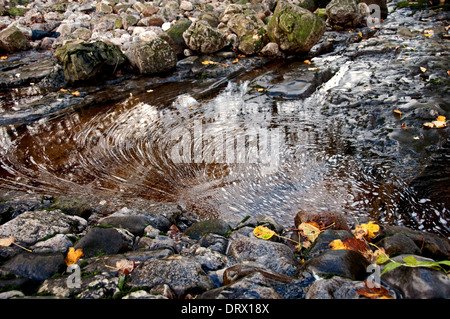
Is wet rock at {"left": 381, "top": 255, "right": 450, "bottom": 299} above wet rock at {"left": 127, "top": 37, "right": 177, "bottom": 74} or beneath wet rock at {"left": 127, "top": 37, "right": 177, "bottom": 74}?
beneath

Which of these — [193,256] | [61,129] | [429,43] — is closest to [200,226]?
[193,256]

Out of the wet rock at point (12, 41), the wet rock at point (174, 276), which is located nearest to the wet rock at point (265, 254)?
the wet rock at point (174, 276)

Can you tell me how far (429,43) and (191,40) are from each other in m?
7.34

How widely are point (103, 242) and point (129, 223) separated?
442mm

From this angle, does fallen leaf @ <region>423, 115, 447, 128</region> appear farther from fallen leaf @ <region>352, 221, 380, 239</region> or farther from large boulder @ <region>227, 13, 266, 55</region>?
large boulder @ <region>227, 13, 266, 55</region>

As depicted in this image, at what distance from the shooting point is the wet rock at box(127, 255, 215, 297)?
2041 millimetres

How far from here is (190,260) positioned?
2297mm

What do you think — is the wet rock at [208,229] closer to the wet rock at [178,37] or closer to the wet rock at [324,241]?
the wet rock at [324,241]

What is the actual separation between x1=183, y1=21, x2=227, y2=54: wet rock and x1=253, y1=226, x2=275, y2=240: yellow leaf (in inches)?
308

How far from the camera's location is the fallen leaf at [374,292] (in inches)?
67.6

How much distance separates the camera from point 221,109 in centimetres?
655

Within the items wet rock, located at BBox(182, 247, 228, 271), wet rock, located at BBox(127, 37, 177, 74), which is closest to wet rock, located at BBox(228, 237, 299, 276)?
wet rock, located at BBox(182, 247, 228, 271)

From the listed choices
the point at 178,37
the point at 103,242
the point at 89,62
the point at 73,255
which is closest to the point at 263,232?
the point at 103,242
